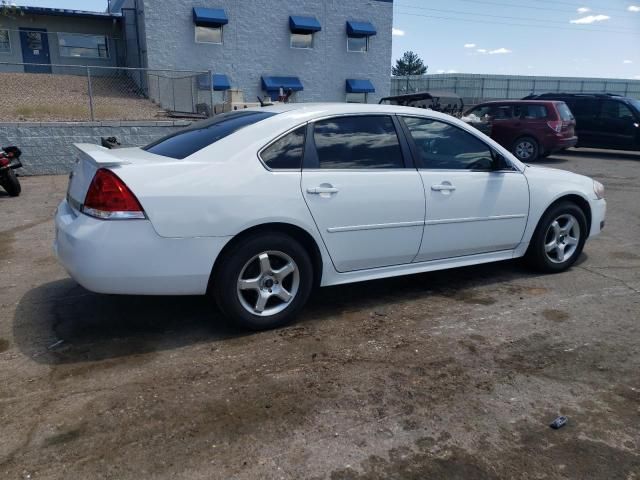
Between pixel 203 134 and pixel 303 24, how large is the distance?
21091 mm

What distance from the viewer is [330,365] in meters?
3.32

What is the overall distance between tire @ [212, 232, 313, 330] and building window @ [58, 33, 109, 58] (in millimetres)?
24425

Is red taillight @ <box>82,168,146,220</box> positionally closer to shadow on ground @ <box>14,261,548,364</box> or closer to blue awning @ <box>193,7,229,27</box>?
shadow on ground @ <box>14,261,548,364</box>

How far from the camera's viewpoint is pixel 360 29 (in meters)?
24.4

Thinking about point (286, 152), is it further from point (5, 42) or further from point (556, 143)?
point (5, 42)

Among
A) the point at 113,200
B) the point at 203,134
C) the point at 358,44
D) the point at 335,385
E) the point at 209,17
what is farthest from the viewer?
the point at 358,44

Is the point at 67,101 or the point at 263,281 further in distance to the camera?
the point at 67,101

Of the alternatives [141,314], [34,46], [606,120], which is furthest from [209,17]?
[141,314]

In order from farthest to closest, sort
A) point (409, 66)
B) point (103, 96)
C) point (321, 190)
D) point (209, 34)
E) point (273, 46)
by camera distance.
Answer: point (409, 66) → point (273, 46) → point (209, 34) → point (103, 96) → point (321, 190)

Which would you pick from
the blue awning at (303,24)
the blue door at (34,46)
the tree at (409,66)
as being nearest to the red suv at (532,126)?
the blue awning at (303,24)

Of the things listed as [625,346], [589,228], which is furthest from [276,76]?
[625,346]

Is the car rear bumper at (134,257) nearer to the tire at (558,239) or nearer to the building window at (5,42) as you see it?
the tire at (558,239)

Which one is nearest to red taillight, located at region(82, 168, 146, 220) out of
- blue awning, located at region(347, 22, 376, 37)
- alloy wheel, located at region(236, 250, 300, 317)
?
alloy wheel, located at region(236, 250, 300, 317)

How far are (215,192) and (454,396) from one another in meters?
1.90
